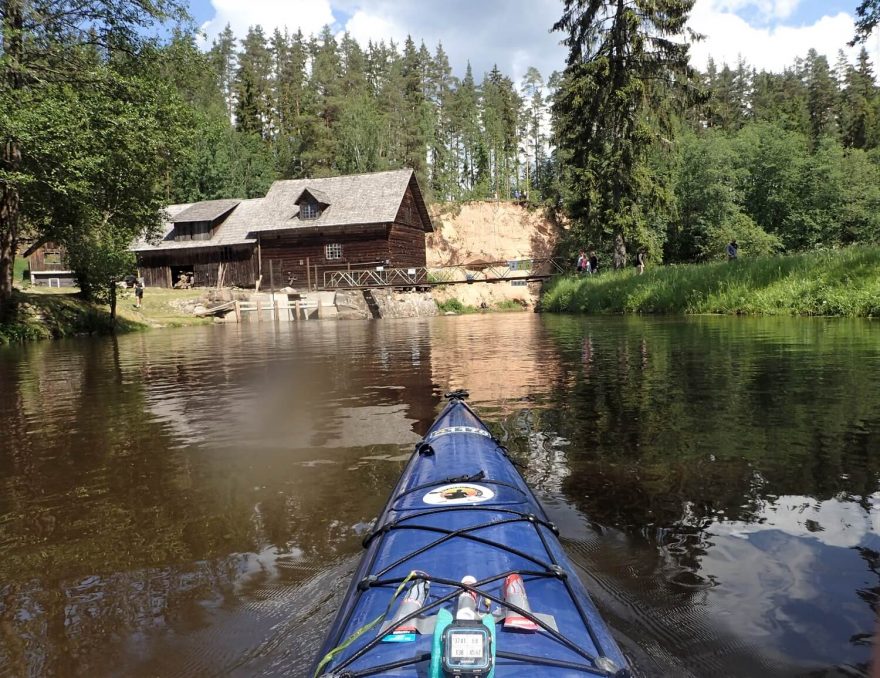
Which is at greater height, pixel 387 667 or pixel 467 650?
pixel 467 650

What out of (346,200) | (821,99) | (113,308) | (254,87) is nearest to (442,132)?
(254,87)

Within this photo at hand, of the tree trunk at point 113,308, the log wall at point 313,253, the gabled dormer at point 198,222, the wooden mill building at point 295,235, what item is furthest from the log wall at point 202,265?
the tree trunk at point 113,308

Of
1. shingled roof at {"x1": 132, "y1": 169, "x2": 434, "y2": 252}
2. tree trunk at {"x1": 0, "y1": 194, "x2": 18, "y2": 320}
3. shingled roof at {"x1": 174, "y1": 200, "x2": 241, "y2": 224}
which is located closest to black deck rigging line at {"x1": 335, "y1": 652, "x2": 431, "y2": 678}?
tree trunk at {"x1": 0, "y1": 194, "x2": 18, "y2": 320}

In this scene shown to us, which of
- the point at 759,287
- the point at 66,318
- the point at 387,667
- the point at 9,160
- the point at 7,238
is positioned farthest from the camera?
the point at 66,318

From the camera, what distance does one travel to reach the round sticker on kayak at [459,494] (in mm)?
3205

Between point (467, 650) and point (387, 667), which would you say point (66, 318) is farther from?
point (467, 650)

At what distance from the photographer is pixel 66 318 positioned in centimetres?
2269

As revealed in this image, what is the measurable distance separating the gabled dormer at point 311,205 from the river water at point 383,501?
3034 centimetres

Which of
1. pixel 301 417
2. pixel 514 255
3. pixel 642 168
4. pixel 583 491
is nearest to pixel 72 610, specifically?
pixel 583 491

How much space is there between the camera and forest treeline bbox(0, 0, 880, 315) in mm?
18297

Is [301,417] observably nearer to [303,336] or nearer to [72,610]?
[72,610]

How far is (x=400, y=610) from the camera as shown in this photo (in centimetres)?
215

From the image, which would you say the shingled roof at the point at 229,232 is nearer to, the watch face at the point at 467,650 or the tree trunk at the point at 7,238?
the tree trunk at the point at 7,238

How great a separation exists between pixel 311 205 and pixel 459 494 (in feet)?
126
